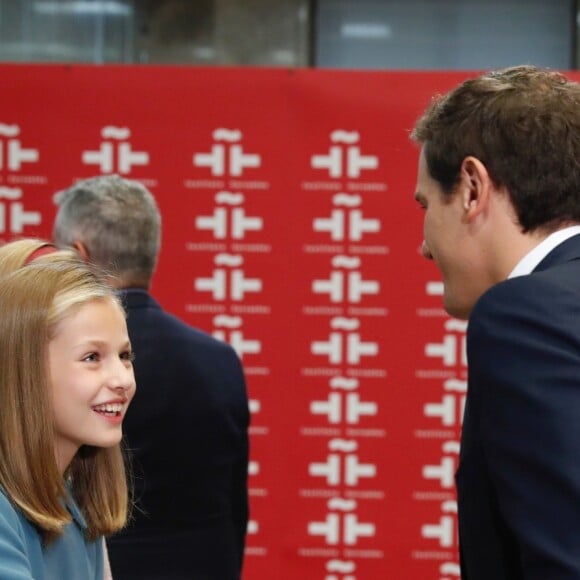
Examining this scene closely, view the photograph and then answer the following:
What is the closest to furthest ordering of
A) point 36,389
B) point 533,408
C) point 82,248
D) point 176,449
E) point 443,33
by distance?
1. point 533,408
2. point 36,389
3. point 176,449
4. point 82,248
5. point 443,33

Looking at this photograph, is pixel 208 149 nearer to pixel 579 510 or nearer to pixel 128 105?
pixel 128 105

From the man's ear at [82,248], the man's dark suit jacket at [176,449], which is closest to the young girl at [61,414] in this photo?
the man's dark suit jacket at [176,449]

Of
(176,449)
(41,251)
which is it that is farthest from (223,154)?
(41,251)

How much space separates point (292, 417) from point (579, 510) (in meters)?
2.92

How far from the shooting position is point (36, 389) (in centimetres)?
157

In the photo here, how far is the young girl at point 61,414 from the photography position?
1.53 meters

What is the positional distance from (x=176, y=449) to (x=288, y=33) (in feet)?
9.48

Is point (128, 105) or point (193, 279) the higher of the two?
point (128, 105)

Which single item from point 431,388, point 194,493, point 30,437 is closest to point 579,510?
point 30,437

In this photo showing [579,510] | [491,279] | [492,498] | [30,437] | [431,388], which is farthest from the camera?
[431,388]

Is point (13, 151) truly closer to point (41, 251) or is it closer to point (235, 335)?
point (235, 335)

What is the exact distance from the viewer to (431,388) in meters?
3.99

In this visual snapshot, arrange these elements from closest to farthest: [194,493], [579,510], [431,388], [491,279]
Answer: [579,510] → [491,279] → [194,493] → [431,388]

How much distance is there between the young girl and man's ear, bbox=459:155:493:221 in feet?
1.87
